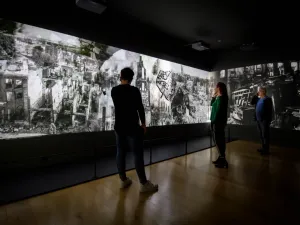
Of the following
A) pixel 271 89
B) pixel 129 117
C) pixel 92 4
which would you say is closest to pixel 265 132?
pixel 271 89

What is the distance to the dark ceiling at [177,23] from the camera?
343 cm

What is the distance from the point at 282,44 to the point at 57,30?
6123mm

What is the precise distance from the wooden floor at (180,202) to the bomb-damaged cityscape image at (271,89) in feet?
8.98

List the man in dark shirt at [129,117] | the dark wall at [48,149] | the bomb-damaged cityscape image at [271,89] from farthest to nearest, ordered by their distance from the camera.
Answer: the bomb-damaged cityscape image at [271,89] → the dark wall at [48,149] → the man in dark shirt at [129,117]

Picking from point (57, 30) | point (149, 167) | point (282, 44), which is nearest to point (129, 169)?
point (149, 167)

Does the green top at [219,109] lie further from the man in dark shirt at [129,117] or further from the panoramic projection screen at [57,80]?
the panoramic projection screen at [57,80]

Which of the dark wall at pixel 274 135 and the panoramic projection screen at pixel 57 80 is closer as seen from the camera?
the panoramic projection screen at pixel 57 80

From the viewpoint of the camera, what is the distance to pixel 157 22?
4.56m

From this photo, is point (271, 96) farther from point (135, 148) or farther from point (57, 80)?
point (57, 80)

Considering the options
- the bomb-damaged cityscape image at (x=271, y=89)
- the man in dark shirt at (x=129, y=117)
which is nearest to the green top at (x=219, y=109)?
the man in dark shirt at (x=129, y=117)

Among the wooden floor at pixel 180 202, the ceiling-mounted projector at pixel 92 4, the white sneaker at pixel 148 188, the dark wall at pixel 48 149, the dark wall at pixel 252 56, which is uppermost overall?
the ceiling-mounted projector at pixel 92 4

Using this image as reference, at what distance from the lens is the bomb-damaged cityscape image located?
5199 millimetres

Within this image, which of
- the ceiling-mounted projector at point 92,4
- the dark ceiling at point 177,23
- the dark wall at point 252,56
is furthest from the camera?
the dark wall at point 252,56

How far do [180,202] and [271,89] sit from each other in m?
5.20
